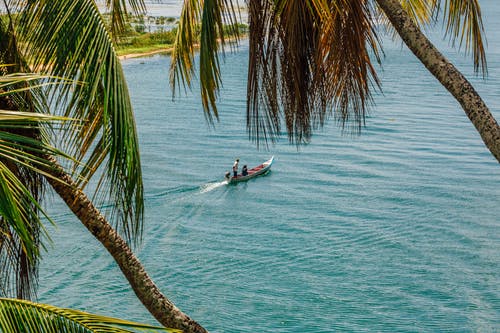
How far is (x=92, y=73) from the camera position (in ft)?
17.2

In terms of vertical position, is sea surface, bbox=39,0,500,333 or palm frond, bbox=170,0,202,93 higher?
palm frond, bbox=170,0,202,93

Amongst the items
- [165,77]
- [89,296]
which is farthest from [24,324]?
[165,77]

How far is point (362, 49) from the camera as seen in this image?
6738mm

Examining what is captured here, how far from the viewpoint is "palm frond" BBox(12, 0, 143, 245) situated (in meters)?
5.19

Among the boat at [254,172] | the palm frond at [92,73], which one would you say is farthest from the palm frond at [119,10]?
the boat at [254,172]

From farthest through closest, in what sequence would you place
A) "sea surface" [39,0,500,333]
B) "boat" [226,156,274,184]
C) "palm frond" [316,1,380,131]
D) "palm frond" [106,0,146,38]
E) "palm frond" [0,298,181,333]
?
"boat" [226,156,274,184]
"sea surface" [39,0,500,333]
"palm frond" [316,1,380,131]
"palm frond" [106,0,146,38]
"palm frond" [0,298,181,333]

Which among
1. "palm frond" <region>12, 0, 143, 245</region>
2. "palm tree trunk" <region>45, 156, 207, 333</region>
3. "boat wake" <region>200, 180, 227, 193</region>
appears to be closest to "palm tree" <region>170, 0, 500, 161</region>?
"palm frond" <region>12, 0, 143, 245</region>

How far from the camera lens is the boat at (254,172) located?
3206cm

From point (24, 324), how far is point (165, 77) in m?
51.9

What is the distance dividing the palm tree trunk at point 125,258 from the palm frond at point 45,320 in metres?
2.60

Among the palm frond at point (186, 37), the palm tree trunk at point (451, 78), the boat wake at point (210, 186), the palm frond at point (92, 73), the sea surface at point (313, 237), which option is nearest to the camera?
the palm frond at point (92, 73)

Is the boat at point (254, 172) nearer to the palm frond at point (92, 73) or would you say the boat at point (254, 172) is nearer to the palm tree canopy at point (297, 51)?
the palm tree canopy at point (297, 51)

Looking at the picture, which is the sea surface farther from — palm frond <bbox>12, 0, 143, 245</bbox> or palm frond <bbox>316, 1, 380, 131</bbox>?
palm frond <bbox>12, 0, 143, 245</bbox>

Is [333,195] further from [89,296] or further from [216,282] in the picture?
[89,296]
